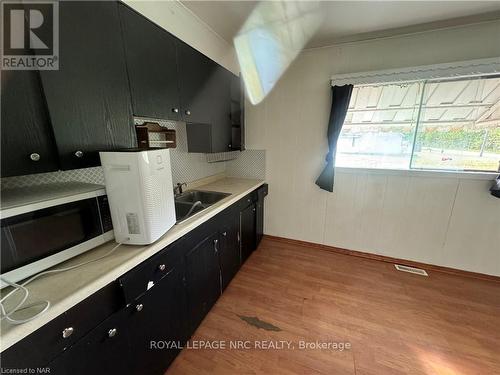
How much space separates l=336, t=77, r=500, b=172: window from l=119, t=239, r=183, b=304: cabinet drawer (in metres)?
2.09

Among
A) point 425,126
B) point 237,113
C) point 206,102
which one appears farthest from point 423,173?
point 206,102

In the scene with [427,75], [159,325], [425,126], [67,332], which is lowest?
[159,325]

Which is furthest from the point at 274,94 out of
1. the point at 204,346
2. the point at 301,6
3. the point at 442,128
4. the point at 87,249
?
the point at 204,346

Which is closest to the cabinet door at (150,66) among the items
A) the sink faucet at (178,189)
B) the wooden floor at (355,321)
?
the sink faucet at (178,189)

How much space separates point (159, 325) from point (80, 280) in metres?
0.56

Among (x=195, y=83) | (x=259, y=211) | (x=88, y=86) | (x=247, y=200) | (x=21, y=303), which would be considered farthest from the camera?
(x=259, y=211)

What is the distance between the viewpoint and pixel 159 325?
1145 millimetres

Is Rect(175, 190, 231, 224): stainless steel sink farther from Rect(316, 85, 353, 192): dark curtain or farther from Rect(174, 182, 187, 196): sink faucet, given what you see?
Rect(316, 85, 353, 192): dark curtain

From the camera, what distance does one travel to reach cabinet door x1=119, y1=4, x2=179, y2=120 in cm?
113

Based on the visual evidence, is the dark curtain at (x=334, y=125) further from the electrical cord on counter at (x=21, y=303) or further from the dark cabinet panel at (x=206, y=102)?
the electrical cord on counter at (x=21, y=303)

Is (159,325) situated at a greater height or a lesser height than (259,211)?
lesser

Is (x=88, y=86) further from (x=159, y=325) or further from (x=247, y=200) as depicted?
(x=247, y=200)

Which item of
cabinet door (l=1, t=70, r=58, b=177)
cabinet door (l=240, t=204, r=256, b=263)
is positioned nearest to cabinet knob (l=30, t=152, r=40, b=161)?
cabinet door (l=1, t=70, r=58, b=177)

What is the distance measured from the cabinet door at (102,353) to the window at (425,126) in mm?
2451
